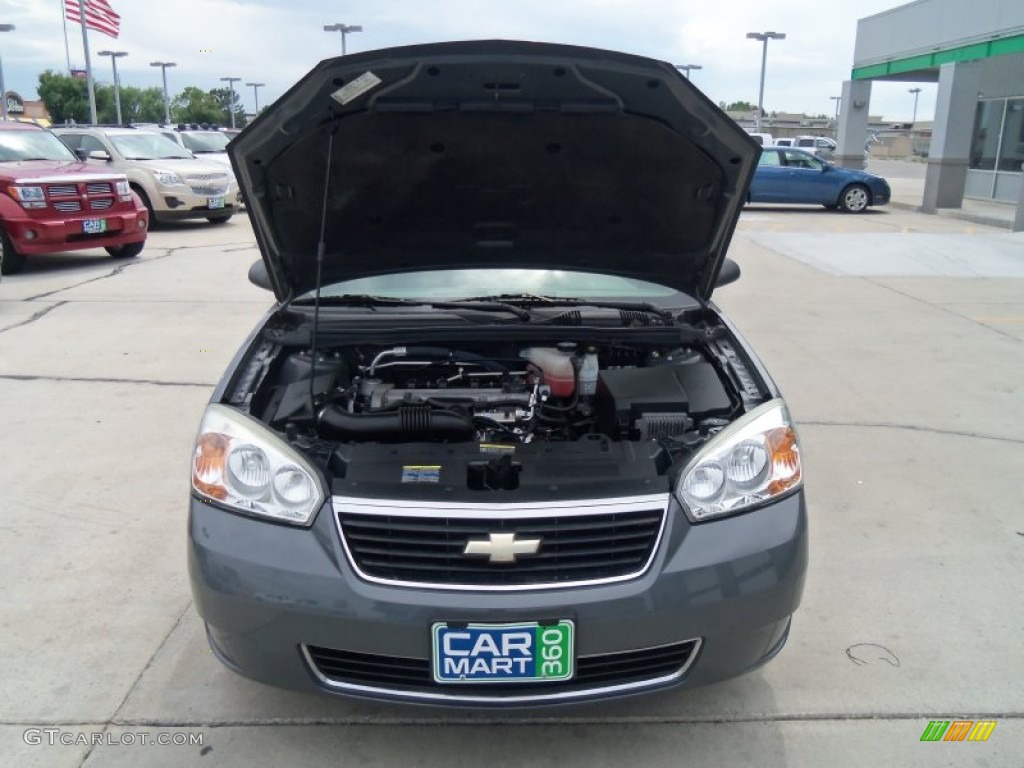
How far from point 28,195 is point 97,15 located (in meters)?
19.7

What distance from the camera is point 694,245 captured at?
3287mm

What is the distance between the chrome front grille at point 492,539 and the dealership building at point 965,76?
17.4 m

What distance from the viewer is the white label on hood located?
2536mm

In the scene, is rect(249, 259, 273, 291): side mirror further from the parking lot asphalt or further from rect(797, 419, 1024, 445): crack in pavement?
rect(797, 419, 1024, 445): crack in pavement

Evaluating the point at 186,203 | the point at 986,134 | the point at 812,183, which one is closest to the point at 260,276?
the point at 186,203

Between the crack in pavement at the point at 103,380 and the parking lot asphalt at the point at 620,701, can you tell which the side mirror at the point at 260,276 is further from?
the crack in pavement at the point at 103,380

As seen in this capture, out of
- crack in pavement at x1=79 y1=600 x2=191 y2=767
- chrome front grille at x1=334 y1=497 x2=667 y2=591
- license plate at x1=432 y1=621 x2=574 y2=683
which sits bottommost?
crack in pavement at x1=79 y1=600 x2=191 y2=767

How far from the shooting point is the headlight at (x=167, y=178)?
529 inches

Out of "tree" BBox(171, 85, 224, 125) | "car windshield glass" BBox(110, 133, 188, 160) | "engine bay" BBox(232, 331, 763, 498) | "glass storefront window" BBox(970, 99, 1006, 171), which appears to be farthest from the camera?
"tree" BBox(171, 85, 224, 125)

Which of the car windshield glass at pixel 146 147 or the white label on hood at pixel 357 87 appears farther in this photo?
the car windshield glass at pixel 146 147

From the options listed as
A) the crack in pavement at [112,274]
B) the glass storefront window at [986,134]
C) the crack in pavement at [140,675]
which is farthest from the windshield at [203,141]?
the glass storefront window at [986,134]

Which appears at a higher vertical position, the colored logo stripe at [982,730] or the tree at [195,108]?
the tree at [195,108]

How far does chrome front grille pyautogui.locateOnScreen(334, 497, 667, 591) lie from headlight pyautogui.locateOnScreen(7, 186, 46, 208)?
30.1 ft

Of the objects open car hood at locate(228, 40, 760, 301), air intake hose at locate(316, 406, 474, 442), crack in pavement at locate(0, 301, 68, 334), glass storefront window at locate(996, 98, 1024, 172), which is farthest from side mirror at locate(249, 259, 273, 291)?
glass storefront window at locate(996, 98, 1024, 172)
